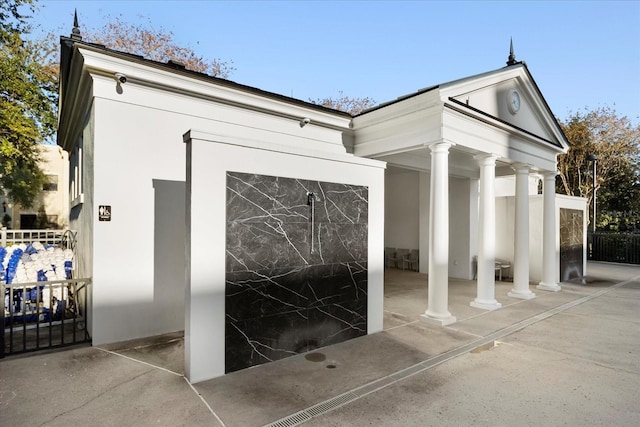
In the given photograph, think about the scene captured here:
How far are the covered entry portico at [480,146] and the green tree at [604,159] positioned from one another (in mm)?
13352

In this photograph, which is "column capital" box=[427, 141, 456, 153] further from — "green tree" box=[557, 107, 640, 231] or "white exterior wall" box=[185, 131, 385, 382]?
"green tree" box=[557, 107, 640, 231]

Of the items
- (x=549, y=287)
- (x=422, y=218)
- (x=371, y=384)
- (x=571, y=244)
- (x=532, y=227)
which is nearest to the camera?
(x=371, y=384)

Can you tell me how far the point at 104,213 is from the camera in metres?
5.03

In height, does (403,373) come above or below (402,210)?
below

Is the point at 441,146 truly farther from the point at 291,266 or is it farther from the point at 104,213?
the point at 104,213

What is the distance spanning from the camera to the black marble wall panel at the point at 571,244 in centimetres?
1066

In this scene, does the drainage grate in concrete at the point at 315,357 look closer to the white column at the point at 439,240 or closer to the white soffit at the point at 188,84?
the white column at the point at 439,240

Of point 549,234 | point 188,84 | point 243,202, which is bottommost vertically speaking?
point 549,234

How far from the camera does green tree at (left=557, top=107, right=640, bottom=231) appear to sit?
19297 millimetres

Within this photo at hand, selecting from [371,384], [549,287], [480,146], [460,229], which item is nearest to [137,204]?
[371,384]

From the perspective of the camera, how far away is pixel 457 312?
6.89 metres

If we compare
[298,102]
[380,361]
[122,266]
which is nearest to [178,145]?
[122,266]

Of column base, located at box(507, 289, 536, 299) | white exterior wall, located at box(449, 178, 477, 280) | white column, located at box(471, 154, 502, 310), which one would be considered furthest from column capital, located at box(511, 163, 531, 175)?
column base, located at box(507, 289, 536, 299)

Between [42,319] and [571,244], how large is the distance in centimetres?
1381
